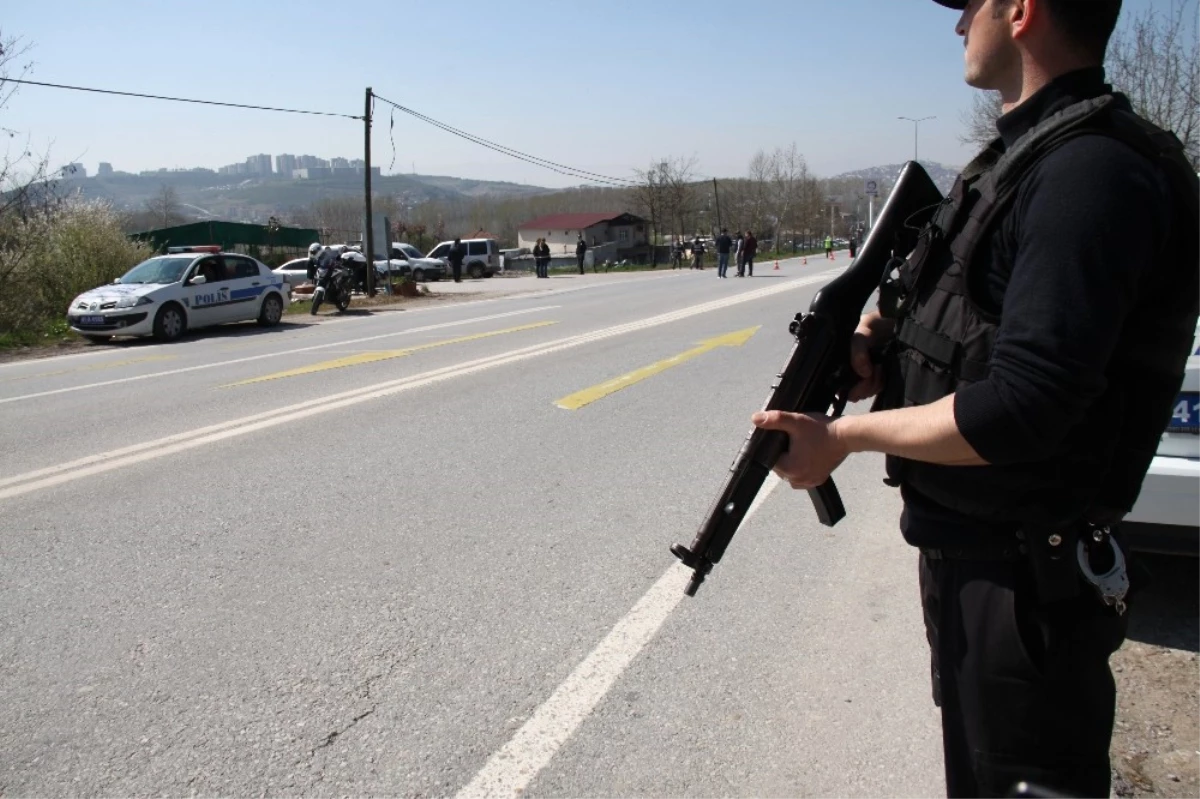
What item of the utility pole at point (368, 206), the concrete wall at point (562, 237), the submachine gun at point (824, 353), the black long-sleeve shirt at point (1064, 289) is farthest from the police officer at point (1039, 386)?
the concrete wall at point (562, 237)

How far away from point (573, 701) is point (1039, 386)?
7.38ft

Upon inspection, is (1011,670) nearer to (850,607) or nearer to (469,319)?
(850,607)

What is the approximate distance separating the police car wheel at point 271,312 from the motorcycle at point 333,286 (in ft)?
8.35

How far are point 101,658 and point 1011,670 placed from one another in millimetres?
3427

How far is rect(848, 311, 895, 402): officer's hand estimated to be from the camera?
203cm

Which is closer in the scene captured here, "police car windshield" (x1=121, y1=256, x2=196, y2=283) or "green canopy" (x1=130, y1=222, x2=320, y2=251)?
"police car windshield" (x1=121, y1=256, x2=196, y2=283)

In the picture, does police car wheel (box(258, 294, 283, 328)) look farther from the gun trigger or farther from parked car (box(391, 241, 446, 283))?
parked car (box(391, 241, 446, 283))

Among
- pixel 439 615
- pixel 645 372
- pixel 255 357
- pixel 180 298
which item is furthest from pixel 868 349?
pixel 180 298

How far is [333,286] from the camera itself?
73.2ft

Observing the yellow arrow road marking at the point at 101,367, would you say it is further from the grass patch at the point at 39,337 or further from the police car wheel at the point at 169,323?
the grass patch at the point at 39,337

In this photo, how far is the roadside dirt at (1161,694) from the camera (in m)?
2.79

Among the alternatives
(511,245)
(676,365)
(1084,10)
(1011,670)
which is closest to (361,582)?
(1011,670)

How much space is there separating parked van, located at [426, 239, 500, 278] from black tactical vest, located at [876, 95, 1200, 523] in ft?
152

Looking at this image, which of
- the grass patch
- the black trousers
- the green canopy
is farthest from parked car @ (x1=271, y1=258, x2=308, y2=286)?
the black trousers
